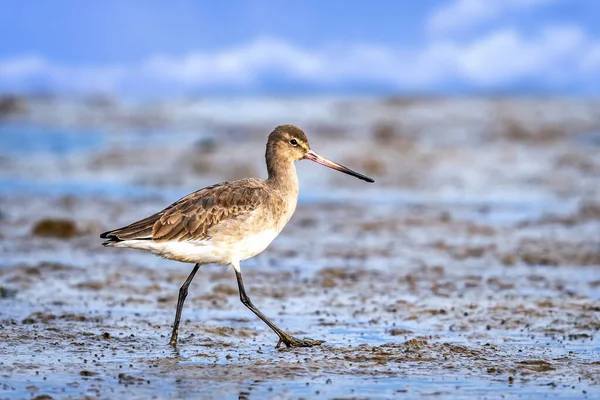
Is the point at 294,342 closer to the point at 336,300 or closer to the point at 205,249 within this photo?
the point at 205,249

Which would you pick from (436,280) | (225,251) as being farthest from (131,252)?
(225,251)

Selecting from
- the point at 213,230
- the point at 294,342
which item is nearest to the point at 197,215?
the point at 213,230

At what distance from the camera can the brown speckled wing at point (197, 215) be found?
8219 mm

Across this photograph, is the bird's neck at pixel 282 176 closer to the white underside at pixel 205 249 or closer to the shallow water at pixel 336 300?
the white underside at pixel 205 249

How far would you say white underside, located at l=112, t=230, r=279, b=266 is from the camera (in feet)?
27.0

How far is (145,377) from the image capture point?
7.04m

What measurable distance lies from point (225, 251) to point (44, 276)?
3.80 metres

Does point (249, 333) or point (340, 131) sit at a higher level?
point (340, 131)

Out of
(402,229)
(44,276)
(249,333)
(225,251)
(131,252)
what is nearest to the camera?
(225,251)

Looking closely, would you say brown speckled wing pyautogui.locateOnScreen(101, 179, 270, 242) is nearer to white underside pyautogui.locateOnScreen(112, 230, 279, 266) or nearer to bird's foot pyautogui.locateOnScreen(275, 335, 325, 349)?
white underside pyautogui.locateOnScreen(112, 230, 279, 266)

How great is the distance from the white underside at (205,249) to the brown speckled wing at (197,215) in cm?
5

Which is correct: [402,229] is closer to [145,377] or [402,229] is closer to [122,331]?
[122,331]

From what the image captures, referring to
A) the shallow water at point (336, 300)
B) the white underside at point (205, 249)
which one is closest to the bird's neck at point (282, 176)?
the white underside at point (205, 249)

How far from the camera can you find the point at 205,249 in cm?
827
